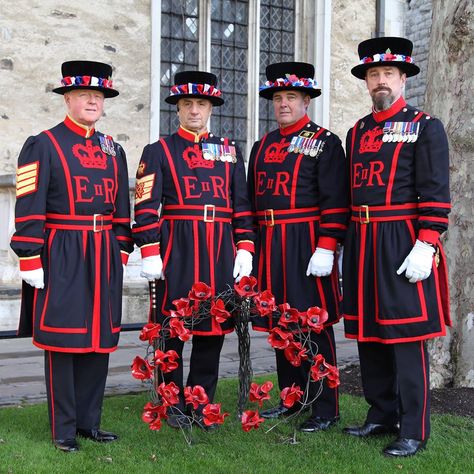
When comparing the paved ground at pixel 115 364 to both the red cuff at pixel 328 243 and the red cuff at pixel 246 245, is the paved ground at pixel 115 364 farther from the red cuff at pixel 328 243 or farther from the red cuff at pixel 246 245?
the red cuff at pixel 328 243

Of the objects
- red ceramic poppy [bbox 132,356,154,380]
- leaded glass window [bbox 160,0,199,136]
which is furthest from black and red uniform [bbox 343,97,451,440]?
leaded glass window [bbox 160,0,199,136]

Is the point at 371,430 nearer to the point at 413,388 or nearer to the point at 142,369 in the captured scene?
the point at 413,388

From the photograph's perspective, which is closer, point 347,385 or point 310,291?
point 310,291

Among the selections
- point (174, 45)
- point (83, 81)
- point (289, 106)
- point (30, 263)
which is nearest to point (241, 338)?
point (30, 263)

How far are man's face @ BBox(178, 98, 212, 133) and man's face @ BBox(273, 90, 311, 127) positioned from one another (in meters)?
0.41

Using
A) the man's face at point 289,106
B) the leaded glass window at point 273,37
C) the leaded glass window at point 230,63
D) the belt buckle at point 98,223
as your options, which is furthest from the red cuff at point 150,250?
the leaded glass window at point 273,37

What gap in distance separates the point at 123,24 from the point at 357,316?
25.4ft

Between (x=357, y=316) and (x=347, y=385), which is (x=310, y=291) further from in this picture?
(x=347, y=385)

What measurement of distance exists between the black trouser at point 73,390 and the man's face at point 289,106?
167cm

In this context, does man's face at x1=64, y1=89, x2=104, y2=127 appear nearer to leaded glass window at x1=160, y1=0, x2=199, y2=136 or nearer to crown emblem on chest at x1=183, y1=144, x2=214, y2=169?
crown emblem on chest at x1=183, y1=144, x2=214, y2=169

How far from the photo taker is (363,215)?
4.15 metres

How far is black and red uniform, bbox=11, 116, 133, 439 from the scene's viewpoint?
4.02m

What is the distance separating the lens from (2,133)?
400 inches

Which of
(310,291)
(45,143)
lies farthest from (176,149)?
(310,291)
